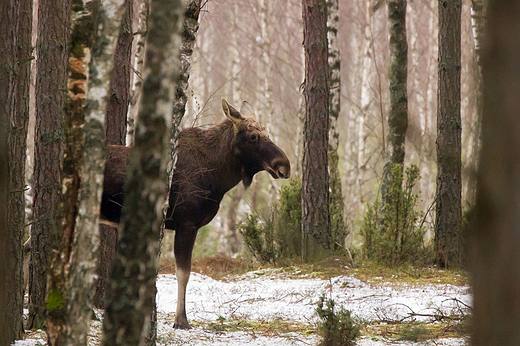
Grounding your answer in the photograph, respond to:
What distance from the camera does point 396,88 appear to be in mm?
12148

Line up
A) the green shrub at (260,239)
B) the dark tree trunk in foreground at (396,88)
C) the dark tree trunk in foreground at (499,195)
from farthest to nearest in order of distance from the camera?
the dark tree trunk in foreground at (396,88), the green shrub at (260,239), the dark tree trunk in foreground at (499,195)

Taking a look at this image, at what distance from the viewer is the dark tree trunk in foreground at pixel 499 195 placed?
6.57 feet

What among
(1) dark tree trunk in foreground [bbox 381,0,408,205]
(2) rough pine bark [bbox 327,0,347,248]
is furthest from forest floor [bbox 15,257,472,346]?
(1) dark tree trunk in foreground [bbox 381,0,408,205]

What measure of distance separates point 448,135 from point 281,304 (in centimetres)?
457

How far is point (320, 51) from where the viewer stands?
10781 mm

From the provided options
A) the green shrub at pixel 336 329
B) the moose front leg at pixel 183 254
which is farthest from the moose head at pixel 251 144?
the green shrub at pixel 336 329

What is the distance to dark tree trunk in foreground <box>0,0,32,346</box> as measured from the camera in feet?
16.2

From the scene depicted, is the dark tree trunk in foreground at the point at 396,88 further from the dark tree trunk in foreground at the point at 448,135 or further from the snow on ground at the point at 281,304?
the snow on ground at the point at 281,304

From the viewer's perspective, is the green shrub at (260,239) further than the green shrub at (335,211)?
Yes

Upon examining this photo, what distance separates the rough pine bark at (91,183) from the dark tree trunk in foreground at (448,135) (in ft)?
24.8

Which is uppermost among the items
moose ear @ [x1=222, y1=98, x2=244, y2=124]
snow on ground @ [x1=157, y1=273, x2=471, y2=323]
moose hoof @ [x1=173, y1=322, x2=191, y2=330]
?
moose ear @ [x1=222, y1=98, x2=244, y2=124]

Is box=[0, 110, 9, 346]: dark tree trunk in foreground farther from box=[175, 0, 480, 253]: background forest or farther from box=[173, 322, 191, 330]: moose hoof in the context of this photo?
box=[175, 0, 480, 253]: background forest

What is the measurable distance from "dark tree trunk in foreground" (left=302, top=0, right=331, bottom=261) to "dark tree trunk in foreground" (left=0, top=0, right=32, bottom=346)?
6.19 m

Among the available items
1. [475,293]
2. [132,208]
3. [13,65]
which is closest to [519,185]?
[475,293]
